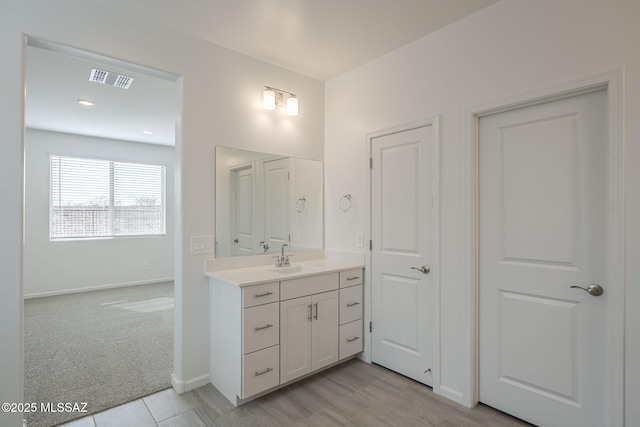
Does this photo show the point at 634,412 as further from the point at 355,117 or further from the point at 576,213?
the point at 355,117

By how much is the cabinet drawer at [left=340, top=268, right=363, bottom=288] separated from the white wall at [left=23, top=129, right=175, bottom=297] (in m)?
4.64

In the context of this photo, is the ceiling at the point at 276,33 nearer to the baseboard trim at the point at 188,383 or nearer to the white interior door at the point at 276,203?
the white interior door at the point at 276,203

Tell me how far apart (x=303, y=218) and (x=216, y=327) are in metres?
1.27

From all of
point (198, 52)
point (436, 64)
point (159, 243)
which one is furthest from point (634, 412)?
point (159, 243)

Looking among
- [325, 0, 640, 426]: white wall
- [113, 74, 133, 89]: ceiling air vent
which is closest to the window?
[113, 74, 133, 89]: ceiling air vent

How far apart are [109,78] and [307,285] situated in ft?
8.98

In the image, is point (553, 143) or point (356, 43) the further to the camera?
point (356, 43)

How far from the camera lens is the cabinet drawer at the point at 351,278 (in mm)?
2799

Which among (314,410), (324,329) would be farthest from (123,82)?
(314,410)

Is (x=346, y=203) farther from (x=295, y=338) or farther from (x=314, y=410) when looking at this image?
(x=314, y=410)

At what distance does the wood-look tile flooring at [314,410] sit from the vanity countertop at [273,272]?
86 cm

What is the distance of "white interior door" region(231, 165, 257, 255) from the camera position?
9.07ft

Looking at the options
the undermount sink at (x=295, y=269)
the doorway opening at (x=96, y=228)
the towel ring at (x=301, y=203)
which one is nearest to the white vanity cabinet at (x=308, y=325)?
the undermount sink at (x=295, y=269)

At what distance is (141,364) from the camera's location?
112 inches
